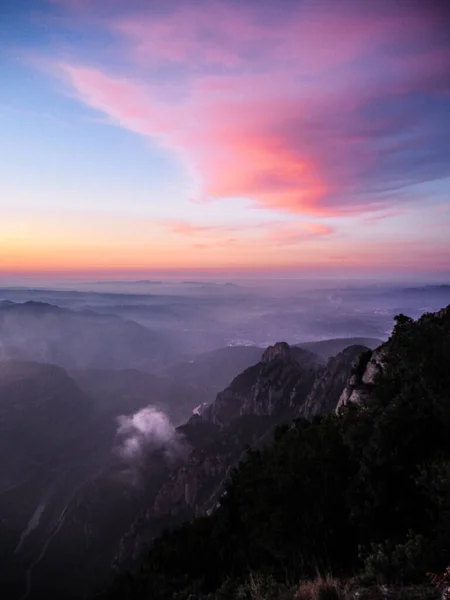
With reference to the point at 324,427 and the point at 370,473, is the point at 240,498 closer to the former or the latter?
the point at 324,427

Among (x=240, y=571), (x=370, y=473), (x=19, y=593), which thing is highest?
(x=370, y=473)

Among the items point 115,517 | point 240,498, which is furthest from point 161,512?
point 240,498

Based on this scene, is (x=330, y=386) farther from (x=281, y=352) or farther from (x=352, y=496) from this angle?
(x=352, y=496)

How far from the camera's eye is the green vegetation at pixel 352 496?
13.4m

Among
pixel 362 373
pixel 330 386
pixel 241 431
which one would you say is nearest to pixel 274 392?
pixel 241 431

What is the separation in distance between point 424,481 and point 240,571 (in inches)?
372

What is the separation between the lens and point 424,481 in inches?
530

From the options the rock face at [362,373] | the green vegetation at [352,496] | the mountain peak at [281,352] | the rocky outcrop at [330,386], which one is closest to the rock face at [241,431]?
the rocky outcrop at [330,386]

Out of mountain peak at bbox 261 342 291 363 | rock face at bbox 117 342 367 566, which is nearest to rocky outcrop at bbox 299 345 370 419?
rock face at bbox 117 342 367 566

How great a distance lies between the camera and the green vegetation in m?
13.4

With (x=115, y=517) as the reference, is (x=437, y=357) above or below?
above

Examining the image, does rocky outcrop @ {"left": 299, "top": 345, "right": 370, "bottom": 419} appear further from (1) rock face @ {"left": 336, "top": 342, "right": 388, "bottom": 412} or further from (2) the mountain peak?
(1) rock face @ {"left": 336, "top": 342, "right": 388, "bottom": 412}

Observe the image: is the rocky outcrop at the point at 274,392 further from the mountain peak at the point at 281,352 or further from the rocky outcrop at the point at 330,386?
the rocky outcrop at the point at 330,386

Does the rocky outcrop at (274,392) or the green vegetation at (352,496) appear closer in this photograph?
the green vegetation at (352,496)
